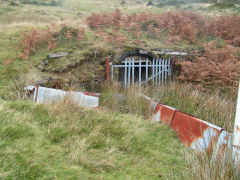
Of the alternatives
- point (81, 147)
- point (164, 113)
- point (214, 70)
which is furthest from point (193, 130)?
point (214, 70)

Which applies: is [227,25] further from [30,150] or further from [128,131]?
[30,150]

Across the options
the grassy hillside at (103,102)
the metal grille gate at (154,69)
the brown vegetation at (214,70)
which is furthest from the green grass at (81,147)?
the metal grille gate at (154,69)

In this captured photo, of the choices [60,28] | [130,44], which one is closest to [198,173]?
[130,44]

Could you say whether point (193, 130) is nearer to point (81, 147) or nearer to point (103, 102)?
point (81, 147)

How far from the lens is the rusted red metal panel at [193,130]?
10.2ft

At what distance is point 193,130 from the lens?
354 centimetres

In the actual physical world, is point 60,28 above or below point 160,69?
above

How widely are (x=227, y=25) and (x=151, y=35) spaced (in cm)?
433

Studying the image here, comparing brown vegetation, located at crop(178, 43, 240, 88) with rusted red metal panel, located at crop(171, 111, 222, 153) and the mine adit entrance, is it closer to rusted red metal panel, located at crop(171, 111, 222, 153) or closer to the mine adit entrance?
Result: the mine adit entrance

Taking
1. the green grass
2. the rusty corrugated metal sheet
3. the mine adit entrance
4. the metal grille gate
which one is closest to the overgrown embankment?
the mine adit entrance

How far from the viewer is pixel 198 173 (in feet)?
6.56

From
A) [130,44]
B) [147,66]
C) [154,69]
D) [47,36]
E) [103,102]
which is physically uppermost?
[47,36]

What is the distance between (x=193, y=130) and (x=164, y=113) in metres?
1.01

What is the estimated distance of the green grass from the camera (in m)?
2.38
